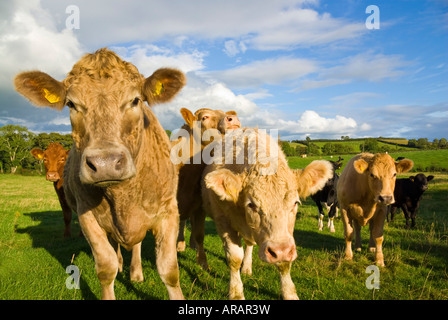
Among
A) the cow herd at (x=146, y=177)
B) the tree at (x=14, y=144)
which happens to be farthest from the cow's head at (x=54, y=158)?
the tree at (x=14, y=144)

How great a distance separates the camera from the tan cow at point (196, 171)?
5319 mm

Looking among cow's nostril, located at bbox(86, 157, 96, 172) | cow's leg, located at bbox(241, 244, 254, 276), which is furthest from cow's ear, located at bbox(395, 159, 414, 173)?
cow's nostril, located at bbox(86, 157, 96, 172)

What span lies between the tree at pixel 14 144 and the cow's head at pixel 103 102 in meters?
62.7

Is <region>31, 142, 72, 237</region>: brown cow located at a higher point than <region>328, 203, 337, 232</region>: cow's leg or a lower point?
higher

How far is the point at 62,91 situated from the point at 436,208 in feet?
53.4

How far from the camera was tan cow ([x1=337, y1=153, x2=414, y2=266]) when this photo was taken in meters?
5.57

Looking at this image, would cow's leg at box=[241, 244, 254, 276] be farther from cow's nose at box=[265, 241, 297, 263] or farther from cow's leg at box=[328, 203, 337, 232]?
cow's leg at box=[328, 203, 337, 232]

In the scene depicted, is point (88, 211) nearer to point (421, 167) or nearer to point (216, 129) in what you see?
point (216, 129)

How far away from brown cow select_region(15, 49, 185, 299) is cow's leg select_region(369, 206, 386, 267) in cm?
412

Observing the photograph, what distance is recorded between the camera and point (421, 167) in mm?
47062

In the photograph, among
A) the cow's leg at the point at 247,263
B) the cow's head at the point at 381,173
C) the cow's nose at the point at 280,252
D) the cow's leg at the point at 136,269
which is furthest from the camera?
the cow's head at the point at 381,173

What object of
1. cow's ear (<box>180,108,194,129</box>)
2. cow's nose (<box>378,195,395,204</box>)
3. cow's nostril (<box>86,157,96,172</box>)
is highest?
cow's ear (<box>180,108,194,129</box>)

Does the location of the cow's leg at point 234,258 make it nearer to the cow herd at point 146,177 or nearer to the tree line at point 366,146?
the cow herd at point 146,177

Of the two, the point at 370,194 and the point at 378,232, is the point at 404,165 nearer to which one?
the point at 370,194
